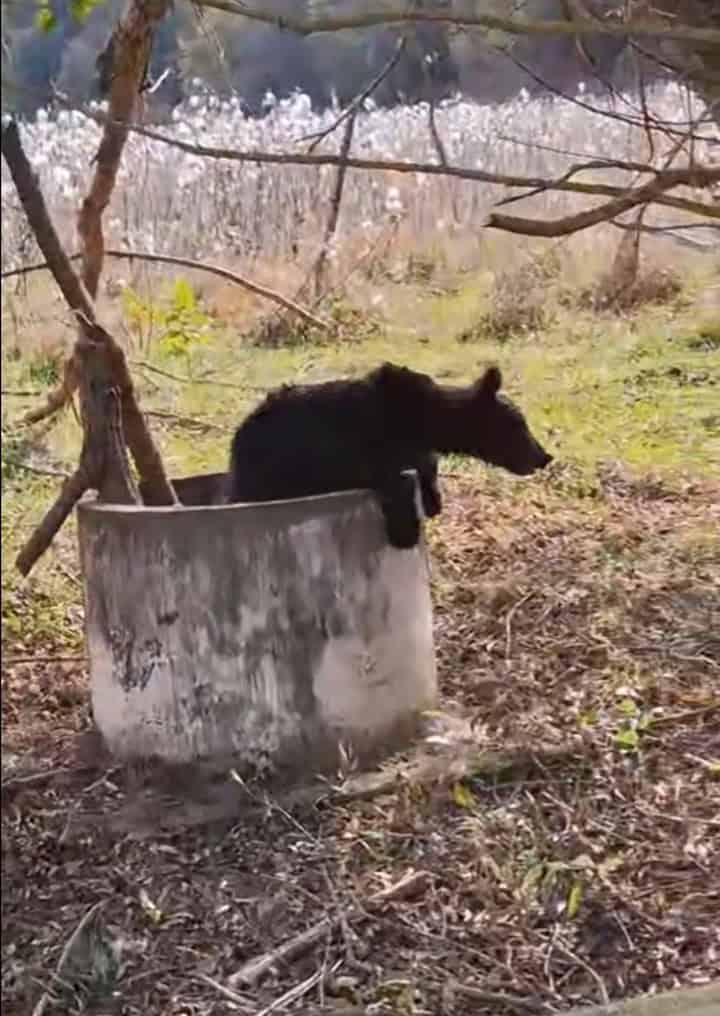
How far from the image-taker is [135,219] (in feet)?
7.79

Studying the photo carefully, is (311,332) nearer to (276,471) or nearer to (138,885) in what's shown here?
(276,471)

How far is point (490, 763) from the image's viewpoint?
2.65 meters

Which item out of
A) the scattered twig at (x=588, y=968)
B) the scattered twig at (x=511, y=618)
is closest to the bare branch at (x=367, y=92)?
the scattered twig at (x=511, y=618)

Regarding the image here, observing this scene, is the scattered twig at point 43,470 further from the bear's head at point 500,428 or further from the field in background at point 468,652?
the bear's head at point 500,428

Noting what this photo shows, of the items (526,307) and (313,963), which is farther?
(526,307)

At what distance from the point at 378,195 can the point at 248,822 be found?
3.11 ft

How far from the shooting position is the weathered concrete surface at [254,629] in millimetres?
2553

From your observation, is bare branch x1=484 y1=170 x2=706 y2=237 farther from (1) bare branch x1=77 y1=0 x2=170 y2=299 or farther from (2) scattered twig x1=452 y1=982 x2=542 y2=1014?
(2) scattered twig x1=452 y1=982 x2=542 y2=1014

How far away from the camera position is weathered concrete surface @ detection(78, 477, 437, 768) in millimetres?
2553

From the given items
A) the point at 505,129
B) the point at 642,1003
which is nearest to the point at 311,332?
the point at 505,129

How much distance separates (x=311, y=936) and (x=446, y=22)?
1217mm

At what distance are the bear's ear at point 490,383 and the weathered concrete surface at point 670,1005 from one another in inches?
37.0

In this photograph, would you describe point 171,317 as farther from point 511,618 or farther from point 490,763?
point 490,763

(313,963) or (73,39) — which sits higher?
(73,39)
